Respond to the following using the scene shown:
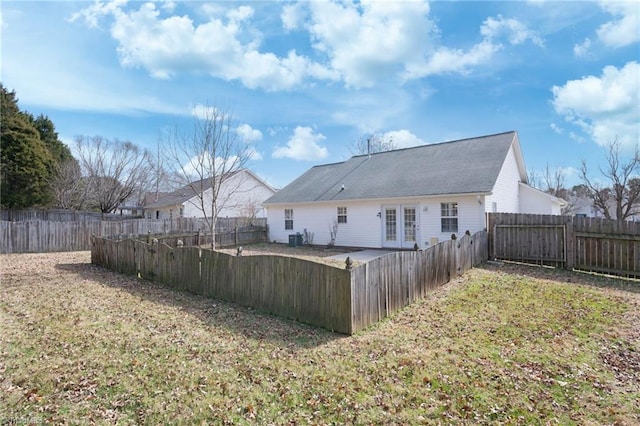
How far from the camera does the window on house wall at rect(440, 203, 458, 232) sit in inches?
578

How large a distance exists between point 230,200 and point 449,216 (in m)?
21.2

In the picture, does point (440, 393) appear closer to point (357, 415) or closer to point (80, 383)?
point (357, 415)

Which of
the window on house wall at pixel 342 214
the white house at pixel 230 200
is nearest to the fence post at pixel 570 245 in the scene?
the window on house wall at pixel 342 214

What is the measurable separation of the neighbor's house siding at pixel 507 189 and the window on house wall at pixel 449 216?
50.4 inches

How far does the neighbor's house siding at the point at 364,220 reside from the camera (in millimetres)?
14320

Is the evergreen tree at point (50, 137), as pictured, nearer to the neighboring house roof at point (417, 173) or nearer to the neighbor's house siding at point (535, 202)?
the neighboring house roof at point (417, 173)

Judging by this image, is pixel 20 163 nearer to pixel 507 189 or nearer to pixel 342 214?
pixel 342 214

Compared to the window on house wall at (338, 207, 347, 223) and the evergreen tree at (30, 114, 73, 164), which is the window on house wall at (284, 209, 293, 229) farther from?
the evergreen tree at (30, 114, 73, 164)

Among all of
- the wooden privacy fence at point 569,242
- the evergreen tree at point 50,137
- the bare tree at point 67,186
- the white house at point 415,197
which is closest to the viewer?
the wooden privacy fence at point 569,242

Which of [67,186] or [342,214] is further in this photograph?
[67,186]

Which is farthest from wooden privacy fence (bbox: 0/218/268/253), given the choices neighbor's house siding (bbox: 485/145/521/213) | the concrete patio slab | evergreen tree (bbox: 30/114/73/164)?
evergreen tree (bbox: 30/114/73/164)

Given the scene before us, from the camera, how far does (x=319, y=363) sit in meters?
4.86

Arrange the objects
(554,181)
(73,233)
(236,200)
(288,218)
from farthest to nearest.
A: (554,181)
(236,200)
(288,218)
(73,233)

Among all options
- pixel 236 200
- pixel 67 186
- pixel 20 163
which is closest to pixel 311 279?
pixel 236 200
